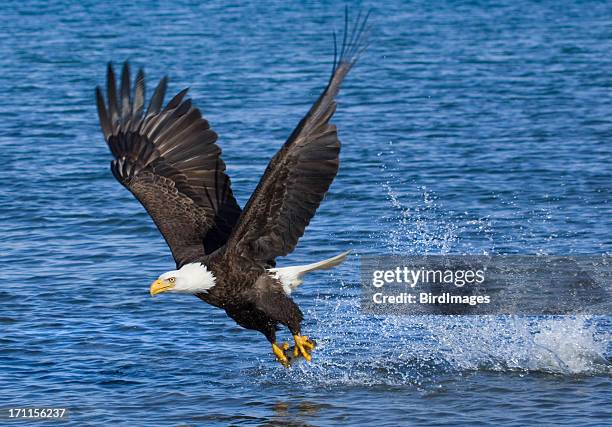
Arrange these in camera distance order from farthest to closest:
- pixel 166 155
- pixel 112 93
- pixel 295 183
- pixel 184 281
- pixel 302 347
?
1. pixel 166 155
2. pixel 112 93
3. pixel 302 347
4. pixel 184 281
5. pixel 295 183

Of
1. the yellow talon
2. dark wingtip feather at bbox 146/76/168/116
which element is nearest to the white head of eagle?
the yellow talon

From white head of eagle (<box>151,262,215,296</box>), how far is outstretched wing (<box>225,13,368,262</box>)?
0.26 m

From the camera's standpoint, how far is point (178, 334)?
988cm

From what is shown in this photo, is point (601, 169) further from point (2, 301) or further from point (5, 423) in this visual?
point (5, 423)

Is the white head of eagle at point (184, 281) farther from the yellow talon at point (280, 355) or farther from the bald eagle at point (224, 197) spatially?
the yellow talon at point (280, 355)

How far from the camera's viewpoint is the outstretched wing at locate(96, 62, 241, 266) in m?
8.95

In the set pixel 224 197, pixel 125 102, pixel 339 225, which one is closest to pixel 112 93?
pixel 125 102

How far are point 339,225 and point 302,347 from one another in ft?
13.8

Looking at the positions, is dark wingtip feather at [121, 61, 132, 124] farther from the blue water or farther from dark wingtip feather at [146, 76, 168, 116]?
the blue water

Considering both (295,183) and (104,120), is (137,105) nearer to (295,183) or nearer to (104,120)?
(104,120)

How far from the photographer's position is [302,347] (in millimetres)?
8516

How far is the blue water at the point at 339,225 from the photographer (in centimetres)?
862

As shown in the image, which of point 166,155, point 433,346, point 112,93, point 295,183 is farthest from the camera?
point 433,346

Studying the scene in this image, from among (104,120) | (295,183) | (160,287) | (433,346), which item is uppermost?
(104,120)
